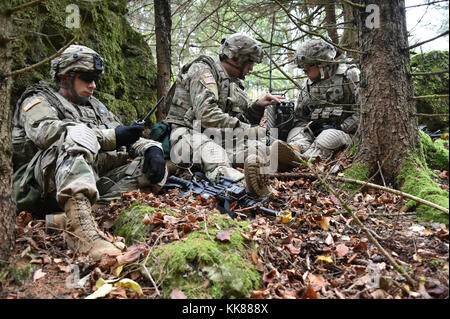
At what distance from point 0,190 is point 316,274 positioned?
2.45m

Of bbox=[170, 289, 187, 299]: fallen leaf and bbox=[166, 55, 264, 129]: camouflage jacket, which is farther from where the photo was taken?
bbox=[166, 55, 264, 129]: camouflage jacket

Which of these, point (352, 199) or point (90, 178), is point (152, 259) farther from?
point (352, 199)

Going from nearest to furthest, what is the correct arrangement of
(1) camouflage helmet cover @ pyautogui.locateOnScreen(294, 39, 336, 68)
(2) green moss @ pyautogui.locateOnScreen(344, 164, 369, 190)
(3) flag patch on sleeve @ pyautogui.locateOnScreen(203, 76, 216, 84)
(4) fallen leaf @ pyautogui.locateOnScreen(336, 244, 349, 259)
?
(4) fallen leaf @ pyautogui.locateOnScreen(336, 244, 349, 259), (2) green moss @ pyautogui.locateOnScreen(344, 164, 369, 190), (3) flag patch on sleeve @ pyautogui.locateOnScreen(203, 76, 216, 84), (1) camouflage helmet cover @ pyautogui.locateOnScreen(294, 39, 336, 68)

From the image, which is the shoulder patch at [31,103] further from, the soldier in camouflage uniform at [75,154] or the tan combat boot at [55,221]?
the tan combat boot at [55,221]

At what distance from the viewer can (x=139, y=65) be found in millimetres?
7020

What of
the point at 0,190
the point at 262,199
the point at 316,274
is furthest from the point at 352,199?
the point at 0,190

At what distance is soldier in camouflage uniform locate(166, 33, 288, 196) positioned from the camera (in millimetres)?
5230

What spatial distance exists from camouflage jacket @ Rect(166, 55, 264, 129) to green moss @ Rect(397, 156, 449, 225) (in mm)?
2610

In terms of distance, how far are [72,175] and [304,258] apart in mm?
2239

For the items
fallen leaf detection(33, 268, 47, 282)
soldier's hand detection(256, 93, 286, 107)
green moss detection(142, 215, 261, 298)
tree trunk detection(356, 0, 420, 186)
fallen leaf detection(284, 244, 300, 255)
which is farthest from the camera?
soldier's hand detection(256, 93, 286, 107)

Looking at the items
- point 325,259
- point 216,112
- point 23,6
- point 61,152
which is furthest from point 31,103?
point 325,259

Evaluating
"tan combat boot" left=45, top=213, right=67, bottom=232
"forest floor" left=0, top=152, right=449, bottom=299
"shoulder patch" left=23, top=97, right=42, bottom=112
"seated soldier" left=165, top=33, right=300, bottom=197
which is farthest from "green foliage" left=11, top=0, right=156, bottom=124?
"forest floor" left=0, top=152, right=449, bottom=299

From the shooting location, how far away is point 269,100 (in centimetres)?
589

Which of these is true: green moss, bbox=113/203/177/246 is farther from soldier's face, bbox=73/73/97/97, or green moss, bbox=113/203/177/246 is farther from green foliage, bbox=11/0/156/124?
green foliage, bbox=11/0/156/124
